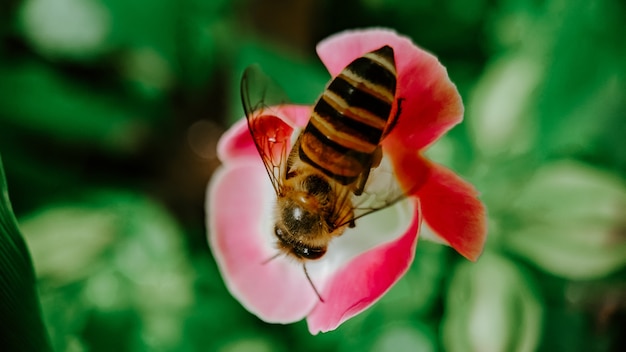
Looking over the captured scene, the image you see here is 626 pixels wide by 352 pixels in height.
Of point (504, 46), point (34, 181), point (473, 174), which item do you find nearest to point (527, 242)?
point (473, 174)

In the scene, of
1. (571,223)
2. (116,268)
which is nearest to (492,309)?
(571,223)

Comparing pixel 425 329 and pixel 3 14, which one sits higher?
pixel 3 14

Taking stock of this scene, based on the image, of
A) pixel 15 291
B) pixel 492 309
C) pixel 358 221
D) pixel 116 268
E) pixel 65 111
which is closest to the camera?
pixel 15 291

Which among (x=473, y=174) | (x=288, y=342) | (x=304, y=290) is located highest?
(x=304, y=290)

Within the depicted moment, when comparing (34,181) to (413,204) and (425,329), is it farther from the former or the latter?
(413,204)

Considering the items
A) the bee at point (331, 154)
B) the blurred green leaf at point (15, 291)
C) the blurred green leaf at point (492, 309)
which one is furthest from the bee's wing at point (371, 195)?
the blurred green leaf at point (492, 309)

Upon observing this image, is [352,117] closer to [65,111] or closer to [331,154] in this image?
[331,154]

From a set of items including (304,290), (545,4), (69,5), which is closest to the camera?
(304,290)

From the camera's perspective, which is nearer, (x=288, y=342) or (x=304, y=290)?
(x=304, y=290)
